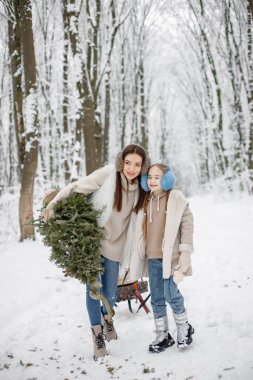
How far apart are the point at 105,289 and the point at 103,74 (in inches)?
251

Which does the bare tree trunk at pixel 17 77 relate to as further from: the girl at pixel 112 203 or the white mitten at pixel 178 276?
the white mitten at pixel 178 276

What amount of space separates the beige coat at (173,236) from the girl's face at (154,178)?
0.17 m

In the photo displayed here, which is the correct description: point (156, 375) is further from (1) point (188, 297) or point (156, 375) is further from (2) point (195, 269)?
(2) point (195, 269)

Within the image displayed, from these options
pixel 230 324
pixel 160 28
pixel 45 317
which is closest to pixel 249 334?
pixel 230 324

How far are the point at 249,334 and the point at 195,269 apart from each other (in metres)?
2.52

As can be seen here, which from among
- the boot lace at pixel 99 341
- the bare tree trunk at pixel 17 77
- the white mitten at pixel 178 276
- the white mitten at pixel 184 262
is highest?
the bare tree trunk at pixel 17 77

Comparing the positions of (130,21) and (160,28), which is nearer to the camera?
(130,21)

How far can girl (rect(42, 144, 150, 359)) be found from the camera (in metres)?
3.13

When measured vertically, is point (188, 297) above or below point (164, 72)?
below

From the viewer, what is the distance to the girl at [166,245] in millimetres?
2994

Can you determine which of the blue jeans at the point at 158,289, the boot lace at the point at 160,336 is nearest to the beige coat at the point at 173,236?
the blue jeans at the point at 158,289

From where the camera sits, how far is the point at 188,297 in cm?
438

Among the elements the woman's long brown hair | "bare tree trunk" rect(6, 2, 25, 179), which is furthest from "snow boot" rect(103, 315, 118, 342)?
"bare tree trunk" rect(6, 2, 25, 179)

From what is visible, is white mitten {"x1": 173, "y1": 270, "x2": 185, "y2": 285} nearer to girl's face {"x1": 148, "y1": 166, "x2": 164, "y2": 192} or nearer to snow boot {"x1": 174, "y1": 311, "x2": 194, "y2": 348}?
snow boot {"x1": 174, "y1": 311, "x2": 194, "y2": 348}
